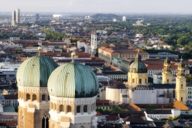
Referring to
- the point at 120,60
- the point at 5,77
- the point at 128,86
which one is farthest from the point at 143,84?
the point at 120,60

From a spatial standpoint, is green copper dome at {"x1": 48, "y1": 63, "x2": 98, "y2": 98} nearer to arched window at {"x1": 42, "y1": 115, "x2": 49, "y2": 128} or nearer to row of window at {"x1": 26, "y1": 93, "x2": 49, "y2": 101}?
row of window at {"x1": 26, "y1": 93, "x2": 49, "y2": 101}

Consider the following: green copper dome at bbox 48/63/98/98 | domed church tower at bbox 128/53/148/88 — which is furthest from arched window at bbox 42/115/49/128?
domed church tower at bbox 128/53/148/88

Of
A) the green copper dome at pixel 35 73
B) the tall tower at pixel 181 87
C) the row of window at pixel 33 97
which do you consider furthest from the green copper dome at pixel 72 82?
the tall tower at pixel 181 87

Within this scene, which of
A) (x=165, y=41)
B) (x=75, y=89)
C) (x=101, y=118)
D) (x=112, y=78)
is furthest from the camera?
(x=165, y=41)

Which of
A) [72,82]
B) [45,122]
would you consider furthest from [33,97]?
[72,82]

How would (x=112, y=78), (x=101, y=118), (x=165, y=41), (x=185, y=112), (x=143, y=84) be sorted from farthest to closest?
(x=165, y=41) < (x=112, y=78) < (x=143, y=84) < (x=185, y=112) < (x=101, y=118)

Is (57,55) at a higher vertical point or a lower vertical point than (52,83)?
lower

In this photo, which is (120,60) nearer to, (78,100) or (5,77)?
(5,77)

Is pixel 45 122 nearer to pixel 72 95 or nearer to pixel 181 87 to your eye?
pixel 72 95
